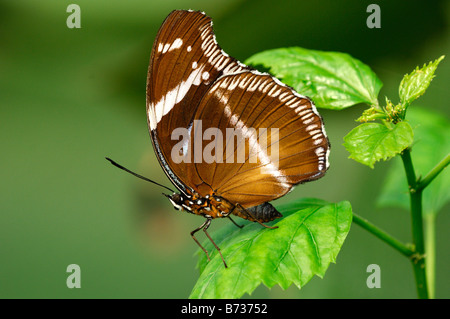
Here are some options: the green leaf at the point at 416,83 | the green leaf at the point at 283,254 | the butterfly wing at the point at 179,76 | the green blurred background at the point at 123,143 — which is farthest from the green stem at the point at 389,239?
the green blurred background at the point at 123,143

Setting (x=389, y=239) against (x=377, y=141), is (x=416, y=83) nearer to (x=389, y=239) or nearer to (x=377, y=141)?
(x=377, y=141)

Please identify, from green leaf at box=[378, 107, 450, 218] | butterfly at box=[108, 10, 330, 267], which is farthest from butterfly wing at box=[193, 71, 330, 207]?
green leaf at box=[378, 107, 450, 218]

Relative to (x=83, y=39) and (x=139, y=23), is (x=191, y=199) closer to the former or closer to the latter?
(x=139, y=23)

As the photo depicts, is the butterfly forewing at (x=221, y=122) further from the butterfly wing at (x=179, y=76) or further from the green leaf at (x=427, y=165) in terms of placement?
the green leaf at (x=427, y=165)

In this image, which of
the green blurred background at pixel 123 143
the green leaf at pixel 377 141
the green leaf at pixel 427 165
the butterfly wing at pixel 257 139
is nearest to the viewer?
the green leaf at pixel 377 141

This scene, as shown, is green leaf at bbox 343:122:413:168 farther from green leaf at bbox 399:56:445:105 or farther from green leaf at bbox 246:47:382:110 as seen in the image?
green leaf at bbox 246:47:382:110

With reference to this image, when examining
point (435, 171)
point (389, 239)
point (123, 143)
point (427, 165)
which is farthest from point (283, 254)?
point (123, 143)
